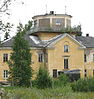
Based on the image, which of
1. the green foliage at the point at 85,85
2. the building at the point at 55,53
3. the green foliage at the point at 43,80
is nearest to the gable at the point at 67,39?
the building at the point at 55,53

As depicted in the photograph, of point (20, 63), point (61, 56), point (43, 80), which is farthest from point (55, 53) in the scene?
point (43, 80)

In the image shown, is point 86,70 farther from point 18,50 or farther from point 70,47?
point 18,50

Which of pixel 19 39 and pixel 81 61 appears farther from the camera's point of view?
pixel 81 61

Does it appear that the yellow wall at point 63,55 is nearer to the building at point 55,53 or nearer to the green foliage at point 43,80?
the building at point 55,53

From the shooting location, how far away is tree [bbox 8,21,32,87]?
172ft

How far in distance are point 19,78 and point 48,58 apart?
1594 cm

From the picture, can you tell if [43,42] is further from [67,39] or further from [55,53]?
[67,39]

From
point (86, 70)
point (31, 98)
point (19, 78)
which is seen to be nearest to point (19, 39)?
point (19, 78)

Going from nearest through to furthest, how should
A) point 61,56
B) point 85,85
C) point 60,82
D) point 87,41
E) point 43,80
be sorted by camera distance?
1. point 85,85
2. point 43,80
3. point 60,82
4. point 61,56
5. point 87,41

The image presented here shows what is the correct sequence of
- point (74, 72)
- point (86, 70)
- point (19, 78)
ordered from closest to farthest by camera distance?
point (19, 78) → point (74, 72) → point (86, 70)

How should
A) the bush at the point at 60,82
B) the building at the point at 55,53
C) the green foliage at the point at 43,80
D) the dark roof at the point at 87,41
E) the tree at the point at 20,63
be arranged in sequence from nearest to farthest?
the green foliage at the point at 43,80 → the bush at the point at 60,82 → the tree at the point at 20,63 → the building at the point at 55,53 → the dark roof at the point at 87,41

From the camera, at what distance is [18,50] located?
53469 millimetres

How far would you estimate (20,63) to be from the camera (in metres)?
53.8

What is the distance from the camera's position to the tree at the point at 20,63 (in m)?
52.6
